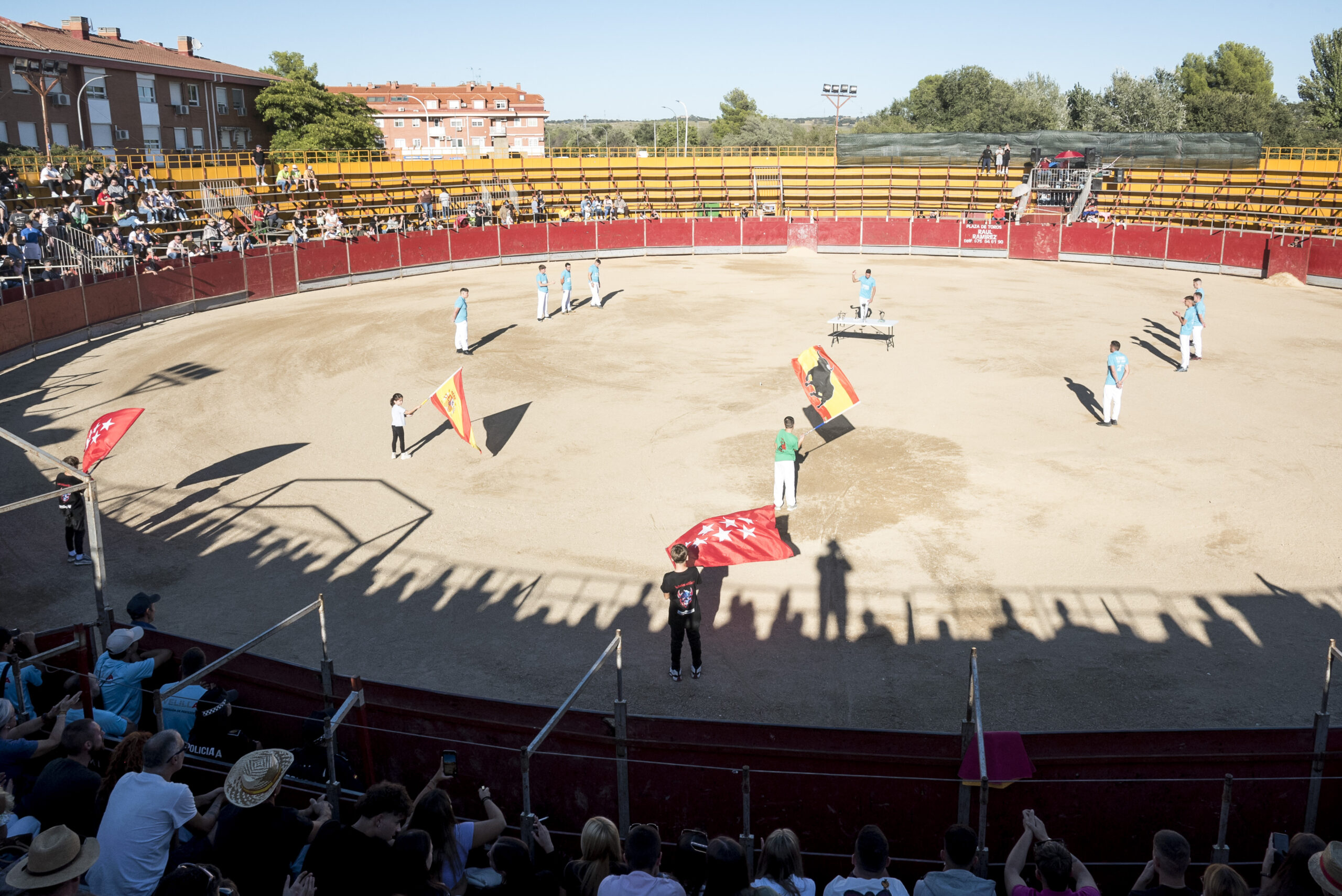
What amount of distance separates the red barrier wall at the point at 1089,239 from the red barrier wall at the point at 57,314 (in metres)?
37.6

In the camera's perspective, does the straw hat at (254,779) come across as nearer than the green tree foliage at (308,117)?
Yes

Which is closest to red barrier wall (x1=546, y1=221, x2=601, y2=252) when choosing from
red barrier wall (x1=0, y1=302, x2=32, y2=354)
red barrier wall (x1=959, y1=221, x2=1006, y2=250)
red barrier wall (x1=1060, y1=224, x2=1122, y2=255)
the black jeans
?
red barrier wall (x1=959, y1=221, x2=1006, y2=250)

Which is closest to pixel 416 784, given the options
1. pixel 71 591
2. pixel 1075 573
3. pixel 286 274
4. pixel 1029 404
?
pixel 71 591

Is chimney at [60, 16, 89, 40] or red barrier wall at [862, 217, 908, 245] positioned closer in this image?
red barrier wall at [862, 217, 908, 245]

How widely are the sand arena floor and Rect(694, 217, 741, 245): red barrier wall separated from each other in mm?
19681

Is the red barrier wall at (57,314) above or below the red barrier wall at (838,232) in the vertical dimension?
below

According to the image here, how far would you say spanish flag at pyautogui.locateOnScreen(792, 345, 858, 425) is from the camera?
17.3m

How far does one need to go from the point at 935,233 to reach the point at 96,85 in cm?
4960

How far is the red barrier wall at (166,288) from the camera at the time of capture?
30.6 meters

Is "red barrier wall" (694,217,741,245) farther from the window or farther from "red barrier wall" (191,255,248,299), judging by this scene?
the window

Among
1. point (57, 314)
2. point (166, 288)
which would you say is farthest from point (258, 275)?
point (57, 314)

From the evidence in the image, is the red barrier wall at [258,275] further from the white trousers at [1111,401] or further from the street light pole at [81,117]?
the street light pole at [81,117]

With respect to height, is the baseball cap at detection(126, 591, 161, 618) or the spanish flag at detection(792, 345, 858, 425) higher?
the spanish flag at detection(792, 345, 858, 425)

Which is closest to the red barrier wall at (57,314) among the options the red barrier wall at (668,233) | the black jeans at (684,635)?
the black jeans at (684,635)
